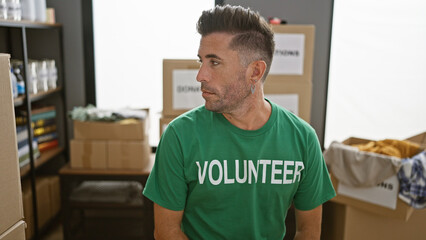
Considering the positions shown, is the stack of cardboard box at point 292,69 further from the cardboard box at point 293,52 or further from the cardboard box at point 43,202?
the cardboard box at point 43,202

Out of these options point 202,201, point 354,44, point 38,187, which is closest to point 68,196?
point 38,187

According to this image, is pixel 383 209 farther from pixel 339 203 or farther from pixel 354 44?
pixel 354 44

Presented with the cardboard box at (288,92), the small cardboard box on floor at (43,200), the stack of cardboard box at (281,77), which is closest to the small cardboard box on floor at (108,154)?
the stack of cardboard box at (281,77)

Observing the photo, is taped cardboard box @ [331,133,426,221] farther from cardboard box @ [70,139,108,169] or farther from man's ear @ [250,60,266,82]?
cardboard box @ [70,139,108,169]

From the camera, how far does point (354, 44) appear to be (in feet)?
9.27

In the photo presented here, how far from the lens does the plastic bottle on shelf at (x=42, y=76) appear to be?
2.64 meters

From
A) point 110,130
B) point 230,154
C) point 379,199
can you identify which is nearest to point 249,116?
point 230,154

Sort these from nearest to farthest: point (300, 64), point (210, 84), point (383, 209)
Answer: point (210, 84) → point (383, 209) → point (300, 64)

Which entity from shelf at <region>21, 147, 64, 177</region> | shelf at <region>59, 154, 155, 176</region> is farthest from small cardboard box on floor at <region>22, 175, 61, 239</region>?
shelf at <region>59, 154, 155, 176</region>

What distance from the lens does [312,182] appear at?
122 centimetres

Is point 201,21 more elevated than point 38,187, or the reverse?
point 201,21

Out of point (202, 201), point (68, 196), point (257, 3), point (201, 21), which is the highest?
point (257, 3)

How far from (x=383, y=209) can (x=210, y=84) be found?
1.43m

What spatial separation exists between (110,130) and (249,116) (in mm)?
1496
